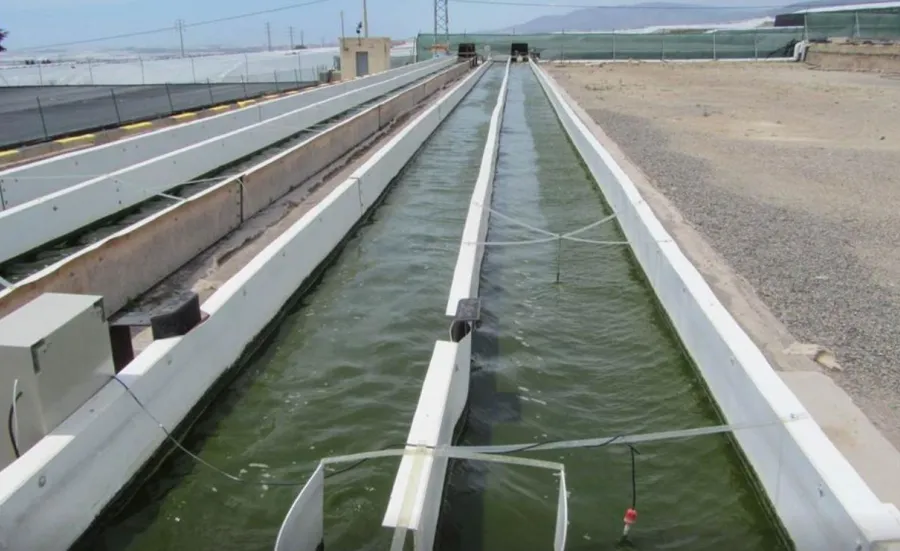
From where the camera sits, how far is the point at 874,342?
620 cm

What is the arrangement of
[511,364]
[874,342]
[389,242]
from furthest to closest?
1. [389,242]
2. [511,364]
3. [874,342]

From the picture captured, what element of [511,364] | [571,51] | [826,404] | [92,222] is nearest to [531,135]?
[92,222]

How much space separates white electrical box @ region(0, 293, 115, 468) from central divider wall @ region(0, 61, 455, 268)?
18.1 ft

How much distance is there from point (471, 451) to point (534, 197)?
9.35 metres

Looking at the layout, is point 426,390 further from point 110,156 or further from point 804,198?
point 110,156

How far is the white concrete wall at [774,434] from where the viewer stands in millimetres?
3854

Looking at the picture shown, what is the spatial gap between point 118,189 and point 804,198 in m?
10.3

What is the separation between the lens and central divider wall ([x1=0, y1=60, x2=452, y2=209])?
36.8 ft

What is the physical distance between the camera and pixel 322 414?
236 inches

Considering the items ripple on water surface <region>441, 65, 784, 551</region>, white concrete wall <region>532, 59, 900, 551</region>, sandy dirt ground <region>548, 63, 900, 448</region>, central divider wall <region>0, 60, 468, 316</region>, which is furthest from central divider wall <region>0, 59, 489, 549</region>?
sandy dirt ground <region>548, 63, 900, 448</region>

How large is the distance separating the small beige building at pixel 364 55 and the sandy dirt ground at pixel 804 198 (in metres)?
18.3

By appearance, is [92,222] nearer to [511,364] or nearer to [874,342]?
[511,364]

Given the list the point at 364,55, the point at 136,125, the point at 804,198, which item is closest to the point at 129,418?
the point at 804,198

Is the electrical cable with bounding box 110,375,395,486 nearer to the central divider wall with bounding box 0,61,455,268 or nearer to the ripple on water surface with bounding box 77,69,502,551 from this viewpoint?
the ripple on water surface with bounding box 77,69,502,551
